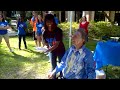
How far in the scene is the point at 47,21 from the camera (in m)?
3.67

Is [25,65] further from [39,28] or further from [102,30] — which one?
[102,30]

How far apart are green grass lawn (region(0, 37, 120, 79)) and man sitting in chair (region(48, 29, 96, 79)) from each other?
320cm

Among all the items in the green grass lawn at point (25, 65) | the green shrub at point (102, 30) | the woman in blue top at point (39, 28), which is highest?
the woman in blue top at point (39, 28)

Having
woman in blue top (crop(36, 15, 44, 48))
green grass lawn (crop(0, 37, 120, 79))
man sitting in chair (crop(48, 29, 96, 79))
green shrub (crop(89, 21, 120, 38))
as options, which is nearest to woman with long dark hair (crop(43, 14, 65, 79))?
green grass lawn (crop(0, 37, 120, 79))

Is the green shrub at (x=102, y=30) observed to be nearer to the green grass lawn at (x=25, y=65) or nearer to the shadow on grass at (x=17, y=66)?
the green grass lawn at (x=25, y=65)

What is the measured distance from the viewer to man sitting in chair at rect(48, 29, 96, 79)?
1887 mm

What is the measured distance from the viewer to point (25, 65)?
6.41 metres

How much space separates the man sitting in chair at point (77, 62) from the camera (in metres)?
1.89

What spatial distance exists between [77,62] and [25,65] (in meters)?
4.57

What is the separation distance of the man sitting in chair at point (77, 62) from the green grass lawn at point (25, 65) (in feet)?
10.5

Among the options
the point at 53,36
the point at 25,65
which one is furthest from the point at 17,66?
the point at 53,36

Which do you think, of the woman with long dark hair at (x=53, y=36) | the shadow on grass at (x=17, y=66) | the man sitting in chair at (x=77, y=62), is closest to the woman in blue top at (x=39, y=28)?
the shadow on grass at (x=17, y=66)

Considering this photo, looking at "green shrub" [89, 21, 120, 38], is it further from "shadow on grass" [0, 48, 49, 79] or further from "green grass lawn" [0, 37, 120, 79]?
"shadow on grass" [0, 48, 49, 79]
